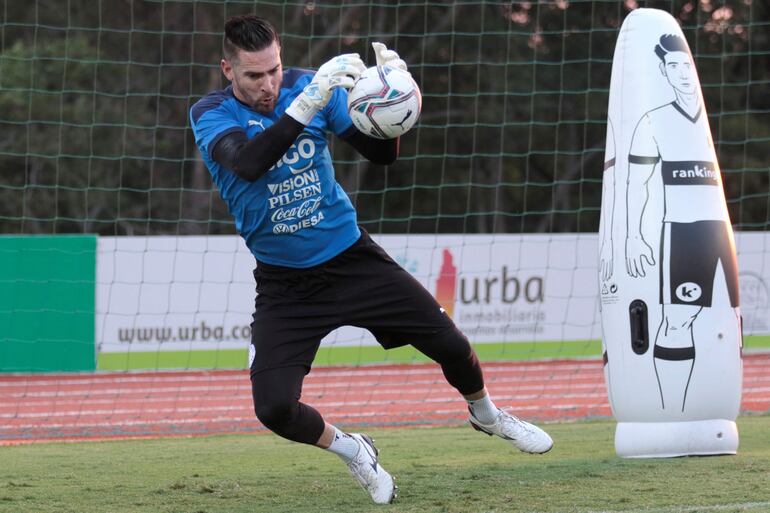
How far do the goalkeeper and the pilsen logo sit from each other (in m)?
10.4

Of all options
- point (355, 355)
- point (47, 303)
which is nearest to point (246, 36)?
point (47, 303)

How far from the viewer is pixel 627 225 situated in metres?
5.93

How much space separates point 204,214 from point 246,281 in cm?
986

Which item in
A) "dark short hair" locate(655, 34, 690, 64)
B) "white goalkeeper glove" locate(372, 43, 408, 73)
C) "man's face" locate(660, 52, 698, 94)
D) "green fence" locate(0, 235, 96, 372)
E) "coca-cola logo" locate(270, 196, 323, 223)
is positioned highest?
"dark short hair" locate(655, 34, 690, 64)

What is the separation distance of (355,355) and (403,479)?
31.6ft

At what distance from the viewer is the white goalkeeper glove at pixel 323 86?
175 inches

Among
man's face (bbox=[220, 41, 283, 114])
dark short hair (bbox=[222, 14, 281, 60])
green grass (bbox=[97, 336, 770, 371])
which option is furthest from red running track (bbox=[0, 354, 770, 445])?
dark short hair (bbox=[222, 14, 281, 60])

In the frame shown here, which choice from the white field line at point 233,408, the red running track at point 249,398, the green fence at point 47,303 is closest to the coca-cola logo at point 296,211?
the red running track at point 249,398

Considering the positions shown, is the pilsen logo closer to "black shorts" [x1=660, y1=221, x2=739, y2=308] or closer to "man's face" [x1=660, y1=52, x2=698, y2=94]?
Result: "man's face" [x1=660, y1=52, x2=698, y2=94]

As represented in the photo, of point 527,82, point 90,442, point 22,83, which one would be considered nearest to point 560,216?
point 527,82

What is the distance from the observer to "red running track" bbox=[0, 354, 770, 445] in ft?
33.2

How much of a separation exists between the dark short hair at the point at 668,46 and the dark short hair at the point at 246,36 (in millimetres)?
2205

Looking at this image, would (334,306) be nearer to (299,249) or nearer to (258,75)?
(299,249)

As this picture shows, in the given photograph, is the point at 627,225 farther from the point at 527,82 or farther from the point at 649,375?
the point at 527,82
